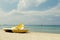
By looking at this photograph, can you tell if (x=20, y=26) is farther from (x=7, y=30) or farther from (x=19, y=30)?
(x=7, y=30)

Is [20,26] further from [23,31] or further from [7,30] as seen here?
[7,30]

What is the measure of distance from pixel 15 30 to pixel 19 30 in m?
0.69

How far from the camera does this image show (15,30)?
2234 cm

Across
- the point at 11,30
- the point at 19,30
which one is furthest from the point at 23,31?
the point at 11,30

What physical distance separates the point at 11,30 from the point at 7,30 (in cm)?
126

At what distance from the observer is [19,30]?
2200cm

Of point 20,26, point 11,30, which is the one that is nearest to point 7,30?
point 11,30

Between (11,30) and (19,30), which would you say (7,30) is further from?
(19,30)

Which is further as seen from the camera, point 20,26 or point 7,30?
point 7,30

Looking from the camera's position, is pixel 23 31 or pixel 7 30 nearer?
pixel 23 31

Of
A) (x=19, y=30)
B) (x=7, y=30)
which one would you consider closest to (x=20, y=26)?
(x=19, y=30)

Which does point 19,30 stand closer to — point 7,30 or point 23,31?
point 23,31

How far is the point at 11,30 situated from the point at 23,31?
2.37m

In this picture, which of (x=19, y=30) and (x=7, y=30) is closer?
(x=19, y=30)
